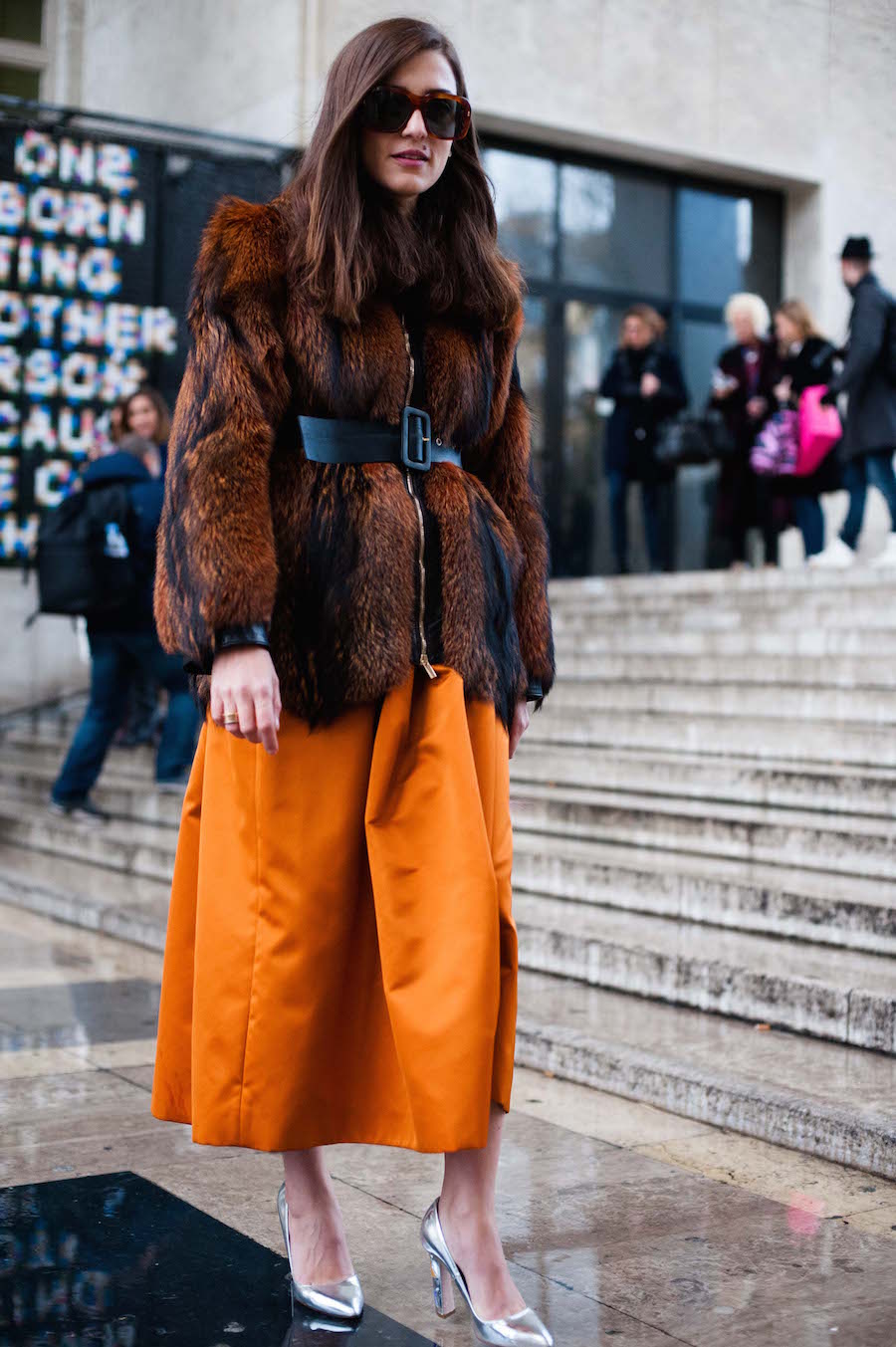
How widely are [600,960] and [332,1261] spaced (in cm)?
235

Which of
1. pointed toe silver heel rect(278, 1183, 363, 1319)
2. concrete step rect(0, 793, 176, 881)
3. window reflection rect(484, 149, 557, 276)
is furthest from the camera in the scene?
window reflection rect(484, 149, 557, 276)

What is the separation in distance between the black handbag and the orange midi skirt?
832cm

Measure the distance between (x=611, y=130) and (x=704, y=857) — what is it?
9.76 m

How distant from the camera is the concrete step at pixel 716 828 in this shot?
501 centimetres

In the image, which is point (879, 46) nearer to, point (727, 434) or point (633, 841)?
point (727, 434)

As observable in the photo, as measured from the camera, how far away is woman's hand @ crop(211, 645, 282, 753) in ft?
7.18

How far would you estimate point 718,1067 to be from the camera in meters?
3.74

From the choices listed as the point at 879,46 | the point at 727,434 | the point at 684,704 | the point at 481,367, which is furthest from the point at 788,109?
the point at 481,367

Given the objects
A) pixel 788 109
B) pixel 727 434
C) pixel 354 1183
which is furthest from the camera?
pixel 788 109

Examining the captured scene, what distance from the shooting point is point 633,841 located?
5.83 m

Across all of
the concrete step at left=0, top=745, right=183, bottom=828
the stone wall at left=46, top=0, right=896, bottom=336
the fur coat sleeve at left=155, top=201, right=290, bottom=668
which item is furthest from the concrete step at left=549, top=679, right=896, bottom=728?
the stone wall at left=46, top=0, right=896, bottom=336

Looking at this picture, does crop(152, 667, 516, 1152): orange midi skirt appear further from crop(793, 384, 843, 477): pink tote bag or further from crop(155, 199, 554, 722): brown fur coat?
crop(793, 384, 843, 477): pink tote bag

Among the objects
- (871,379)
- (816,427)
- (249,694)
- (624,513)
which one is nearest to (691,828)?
(249,694)

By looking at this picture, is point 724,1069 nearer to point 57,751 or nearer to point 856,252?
point 856,252
